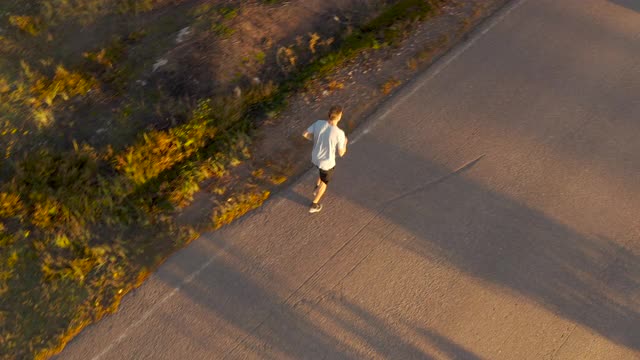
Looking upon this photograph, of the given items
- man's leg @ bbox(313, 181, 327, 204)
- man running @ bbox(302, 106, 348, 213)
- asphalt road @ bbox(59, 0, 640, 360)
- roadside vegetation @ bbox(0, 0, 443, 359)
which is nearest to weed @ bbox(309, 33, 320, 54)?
roadside vegetation @ bbox(0, 0, 443, 359)

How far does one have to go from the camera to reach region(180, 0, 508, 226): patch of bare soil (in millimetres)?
6938

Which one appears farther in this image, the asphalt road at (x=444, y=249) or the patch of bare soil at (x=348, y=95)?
the patch of bare soil at (x=348, y=95)

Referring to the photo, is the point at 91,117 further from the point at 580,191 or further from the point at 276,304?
the point at 580,191

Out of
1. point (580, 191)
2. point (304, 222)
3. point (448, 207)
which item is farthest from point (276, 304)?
point (580, 191)

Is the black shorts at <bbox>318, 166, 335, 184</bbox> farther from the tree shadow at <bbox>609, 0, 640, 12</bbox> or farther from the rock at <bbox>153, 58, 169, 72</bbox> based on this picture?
the tree shadow at <bbox>609, 0, 640, 12</bbox>

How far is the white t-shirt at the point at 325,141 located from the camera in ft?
19.2

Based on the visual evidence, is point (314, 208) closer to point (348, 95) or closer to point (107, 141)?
point (348, 95)

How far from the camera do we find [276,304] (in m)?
6.05

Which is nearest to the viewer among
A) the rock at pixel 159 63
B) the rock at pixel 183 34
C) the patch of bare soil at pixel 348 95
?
the patch of bare soil at pixel 348 95

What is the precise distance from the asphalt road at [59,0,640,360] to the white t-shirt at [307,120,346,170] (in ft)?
3.22

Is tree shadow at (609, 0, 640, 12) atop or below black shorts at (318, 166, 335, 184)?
below

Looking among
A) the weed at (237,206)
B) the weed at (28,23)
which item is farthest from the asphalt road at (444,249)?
the weed at (28,23)

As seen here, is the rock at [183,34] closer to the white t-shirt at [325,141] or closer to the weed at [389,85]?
the weed at [389,85]

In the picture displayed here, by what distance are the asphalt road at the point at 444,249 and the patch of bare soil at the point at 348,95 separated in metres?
0.30
